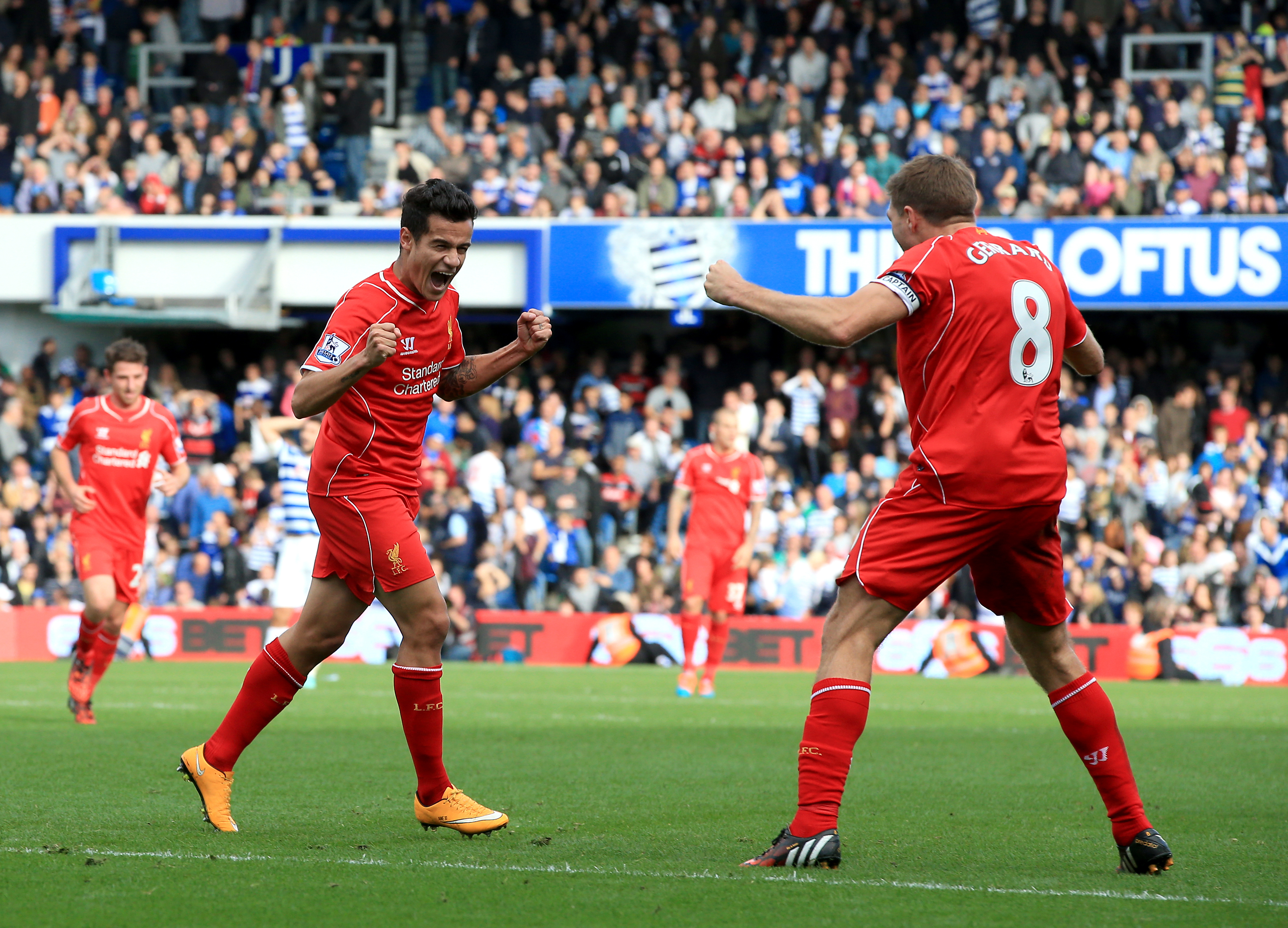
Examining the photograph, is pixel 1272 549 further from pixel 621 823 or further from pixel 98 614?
pixel 621 823

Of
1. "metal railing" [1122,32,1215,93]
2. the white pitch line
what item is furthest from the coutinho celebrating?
"metal railing" [1122,32,1215,93]

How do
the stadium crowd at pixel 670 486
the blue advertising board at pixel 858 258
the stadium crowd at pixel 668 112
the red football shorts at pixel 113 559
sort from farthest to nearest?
the stadium crowd at pixel 668 112, the blue advertising board at pixel 858 258, the stadium crowd at pixel 670 486, the red football shorts at pixel 113 559

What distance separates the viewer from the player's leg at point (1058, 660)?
5.41 meters

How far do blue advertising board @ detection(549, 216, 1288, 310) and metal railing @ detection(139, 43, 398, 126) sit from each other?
508 centimetres

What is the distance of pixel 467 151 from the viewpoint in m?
23.2

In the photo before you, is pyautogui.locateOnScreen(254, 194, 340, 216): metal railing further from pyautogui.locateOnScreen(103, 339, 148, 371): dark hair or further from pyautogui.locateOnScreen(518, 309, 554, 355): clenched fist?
pyautogui.locateOnScreen(518, 309, 554, 355): clenched fist

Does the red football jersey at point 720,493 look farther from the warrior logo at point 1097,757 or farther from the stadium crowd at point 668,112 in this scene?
the warrior logo at point 1097,757

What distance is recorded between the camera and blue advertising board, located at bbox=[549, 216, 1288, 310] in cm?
2019

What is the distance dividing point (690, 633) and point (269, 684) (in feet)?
27.2

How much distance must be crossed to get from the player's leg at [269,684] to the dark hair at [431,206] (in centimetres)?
137

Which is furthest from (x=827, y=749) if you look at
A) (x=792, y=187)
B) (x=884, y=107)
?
(x=884, y=107)

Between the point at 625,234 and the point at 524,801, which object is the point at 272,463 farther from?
the point at 524,801

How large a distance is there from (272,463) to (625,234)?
5.64 meters

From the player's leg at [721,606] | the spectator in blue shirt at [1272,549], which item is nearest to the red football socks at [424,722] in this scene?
the player's leg at [721,606]
